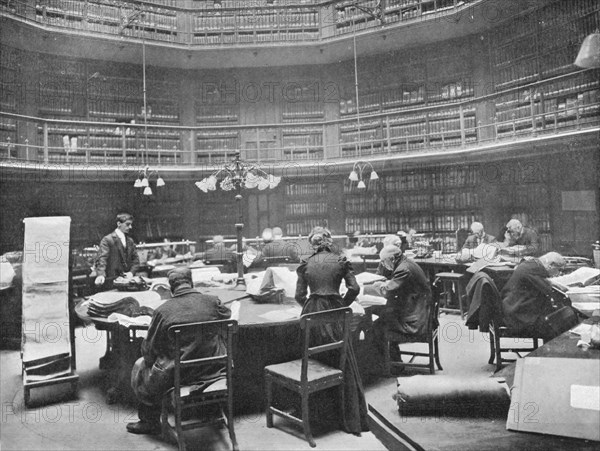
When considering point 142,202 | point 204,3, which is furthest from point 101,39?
point 142,202

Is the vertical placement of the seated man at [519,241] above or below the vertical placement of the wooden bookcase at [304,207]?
below

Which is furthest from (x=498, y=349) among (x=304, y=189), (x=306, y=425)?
(x=304, y=189)

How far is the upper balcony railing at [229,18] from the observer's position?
996 centimetres

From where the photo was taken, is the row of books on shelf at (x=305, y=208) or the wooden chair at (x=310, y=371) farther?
the row of books on shelf at (x=305, y=208)

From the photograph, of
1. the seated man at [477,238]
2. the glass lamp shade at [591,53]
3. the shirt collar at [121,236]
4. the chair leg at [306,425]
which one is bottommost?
the chair leg at [306,425]

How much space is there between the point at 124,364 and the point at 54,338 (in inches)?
25.5

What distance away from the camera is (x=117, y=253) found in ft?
18.8

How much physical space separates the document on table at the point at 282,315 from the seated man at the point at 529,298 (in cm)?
177

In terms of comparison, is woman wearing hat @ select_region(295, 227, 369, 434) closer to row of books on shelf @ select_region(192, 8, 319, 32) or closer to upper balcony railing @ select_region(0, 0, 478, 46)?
upper balcony railing @ select_region(0, 0, 478, 46)

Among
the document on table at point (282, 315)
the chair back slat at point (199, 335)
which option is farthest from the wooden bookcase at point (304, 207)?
the chair back slat at point (199, 335)

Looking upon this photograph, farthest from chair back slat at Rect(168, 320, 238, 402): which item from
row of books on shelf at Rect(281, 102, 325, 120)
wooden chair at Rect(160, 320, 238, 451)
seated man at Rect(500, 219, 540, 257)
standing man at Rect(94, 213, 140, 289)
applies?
row of books on shelf at Rect(281, 102, 325, 120)

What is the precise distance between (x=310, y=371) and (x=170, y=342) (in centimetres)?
94

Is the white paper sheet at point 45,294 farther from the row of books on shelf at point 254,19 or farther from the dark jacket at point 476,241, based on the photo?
the row of books on shelf at point 254,19

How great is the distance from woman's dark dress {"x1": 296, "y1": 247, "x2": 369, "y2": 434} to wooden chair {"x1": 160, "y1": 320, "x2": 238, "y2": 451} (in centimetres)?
66
